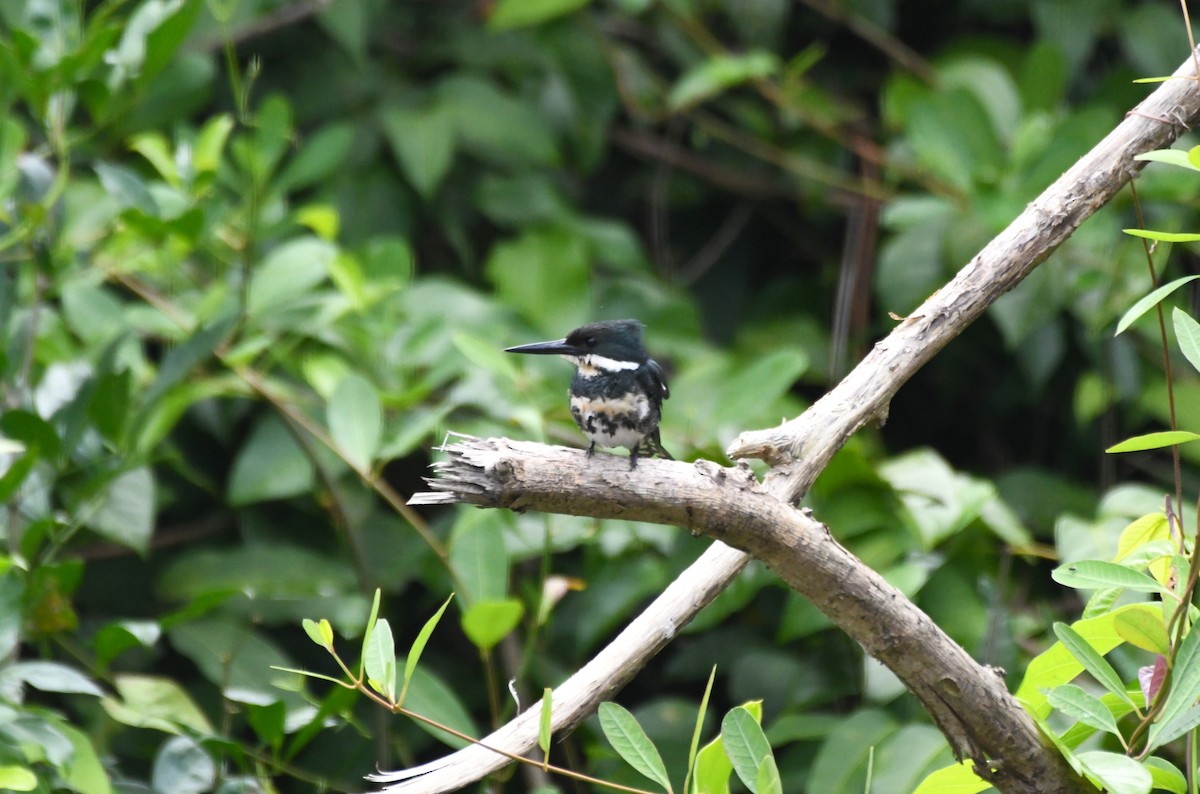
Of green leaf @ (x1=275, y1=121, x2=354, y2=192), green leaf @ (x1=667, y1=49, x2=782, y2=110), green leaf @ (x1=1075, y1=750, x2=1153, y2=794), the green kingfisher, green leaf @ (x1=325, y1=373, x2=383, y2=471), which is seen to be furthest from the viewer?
green leaf @ (x1=667, y1=49, x2=782, y2=110)

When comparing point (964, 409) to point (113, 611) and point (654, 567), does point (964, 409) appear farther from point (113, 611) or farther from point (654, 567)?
point (113, 611)

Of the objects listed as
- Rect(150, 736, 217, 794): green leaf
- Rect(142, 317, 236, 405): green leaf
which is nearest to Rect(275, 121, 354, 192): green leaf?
Rect(142, 317, 236, 405): green leaf

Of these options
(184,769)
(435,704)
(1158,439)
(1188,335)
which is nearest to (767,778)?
(1158,439)

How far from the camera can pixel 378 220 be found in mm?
3520

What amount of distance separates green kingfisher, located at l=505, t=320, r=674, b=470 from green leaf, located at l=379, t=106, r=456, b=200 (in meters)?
1.34

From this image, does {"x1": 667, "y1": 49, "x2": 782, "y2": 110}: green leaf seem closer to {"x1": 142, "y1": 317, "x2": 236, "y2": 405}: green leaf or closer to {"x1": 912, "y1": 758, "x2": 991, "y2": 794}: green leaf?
{"x1": 142, "y1": 317, "x2": 236, "y2": 405}: green leaf

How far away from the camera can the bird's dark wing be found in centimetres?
204

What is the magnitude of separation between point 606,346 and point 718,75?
65.1 inches

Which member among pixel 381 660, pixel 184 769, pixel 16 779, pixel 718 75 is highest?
pixel 718 75

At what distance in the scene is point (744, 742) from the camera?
138 cm

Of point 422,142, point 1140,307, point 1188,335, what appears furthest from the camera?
point 422,142

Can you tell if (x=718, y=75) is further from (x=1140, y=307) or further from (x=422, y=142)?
(x=1140, y=307)

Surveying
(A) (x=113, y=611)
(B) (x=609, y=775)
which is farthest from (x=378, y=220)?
(B) (x=609, y=775)

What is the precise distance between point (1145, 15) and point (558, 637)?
2663 millimetres
